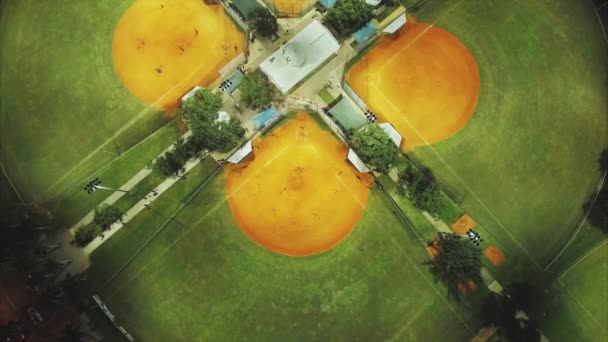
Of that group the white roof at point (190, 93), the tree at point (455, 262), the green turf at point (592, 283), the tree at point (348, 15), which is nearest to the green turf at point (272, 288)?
the tree at point (455, 262)

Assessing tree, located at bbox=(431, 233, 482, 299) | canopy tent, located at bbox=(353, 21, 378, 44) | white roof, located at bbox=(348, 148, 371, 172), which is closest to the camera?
tree, located at bbox=(431, 233, 482, 299)

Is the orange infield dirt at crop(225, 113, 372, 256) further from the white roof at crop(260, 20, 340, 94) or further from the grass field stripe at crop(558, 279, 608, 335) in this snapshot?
the grass field stripe at crop(558, 279, 608, 335)

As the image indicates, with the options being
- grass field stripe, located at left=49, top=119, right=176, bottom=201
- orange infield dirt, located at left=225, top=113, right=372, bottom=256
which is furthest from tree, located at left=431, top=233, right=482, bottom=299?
grass field stripe, located at left=49, top=119, right=176, bottom=201

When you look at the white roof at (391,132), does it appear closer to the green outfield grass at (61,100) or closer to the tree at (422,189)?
the tree at (422,189)

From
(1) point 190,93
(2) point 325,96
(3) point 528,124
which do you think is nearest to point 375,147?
(2) point 325,96

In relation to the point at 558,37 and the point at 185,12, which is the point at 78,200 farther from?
the point at 558,37

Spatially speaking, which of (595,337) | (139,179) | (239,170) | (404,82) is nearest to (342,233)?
(239,170)

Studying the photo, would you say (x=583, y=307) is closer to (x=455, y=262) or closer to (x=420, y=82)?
(x=455, y=262)
